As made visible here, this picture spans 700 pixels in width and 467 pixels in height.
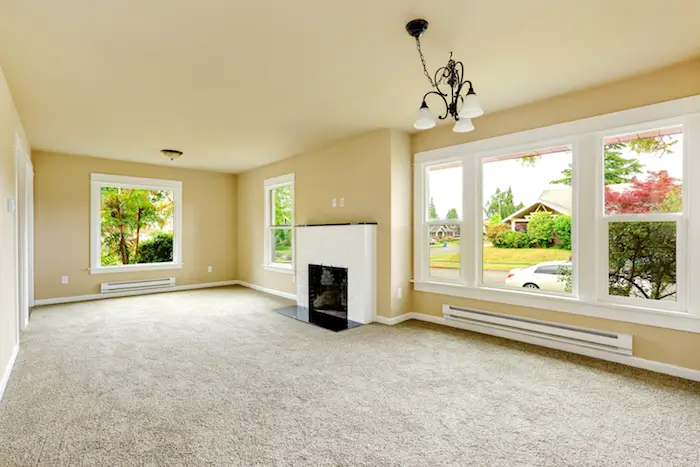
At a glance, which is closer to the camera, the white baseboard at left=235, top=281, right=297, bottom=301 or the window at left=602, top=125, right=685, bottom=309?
the window at left=602, top=125, right=685, bottom=309

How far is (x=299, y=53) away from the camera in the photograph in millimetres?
2576

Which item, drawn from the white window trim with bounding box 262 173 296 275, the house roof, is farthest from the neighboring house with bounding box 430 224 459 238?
the white window trim with bounding box 262 173 296 275

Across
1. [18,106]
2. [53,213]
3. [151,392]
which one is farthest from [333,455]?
[53,213]

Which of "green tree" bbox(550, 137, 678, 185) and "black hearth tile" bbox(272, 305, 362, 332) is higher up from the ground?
"green tree" bbox(550, 137, 678, 185)

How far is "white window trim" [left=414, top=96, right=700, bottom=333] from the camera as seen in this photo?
9.14 feet

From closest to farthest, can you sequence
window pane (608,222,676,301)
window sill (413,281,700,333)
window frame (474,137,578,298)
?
window sill (413,281,700,333) < window pane (608,222,676,301) < window frame (474,137,578,298)

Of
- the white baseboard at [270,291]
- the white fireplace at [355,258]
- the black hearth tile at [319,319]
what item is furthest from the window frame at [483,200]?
the white baseboard at [270,291]

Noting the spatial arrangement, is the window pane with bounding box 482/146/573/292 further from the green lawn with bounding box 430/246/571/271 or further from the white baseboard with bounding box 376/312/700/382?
the white baseboard with bounding box 376/312/700/382

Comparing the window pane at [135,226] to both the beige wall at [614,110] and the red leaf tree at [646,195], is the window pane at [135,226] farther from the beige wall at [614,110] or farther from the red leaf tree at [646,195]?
the red leaf tree at [646,195]

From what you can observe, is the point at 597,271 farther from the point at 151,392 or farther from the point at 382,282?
the point at 151,392

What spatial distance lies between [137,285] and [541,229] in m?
6.52

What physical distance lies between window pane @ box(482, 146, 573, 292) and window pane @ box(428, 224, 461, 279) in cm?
35

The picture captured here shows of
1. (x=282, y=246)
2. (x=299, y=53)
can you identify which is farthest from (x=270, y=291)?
(x=299, y=53)

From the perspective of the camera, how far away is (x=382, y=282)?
455 centimetres
